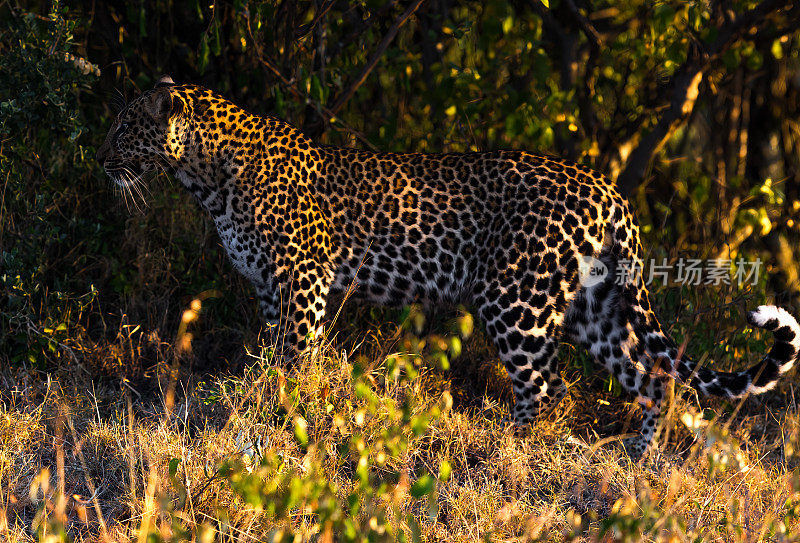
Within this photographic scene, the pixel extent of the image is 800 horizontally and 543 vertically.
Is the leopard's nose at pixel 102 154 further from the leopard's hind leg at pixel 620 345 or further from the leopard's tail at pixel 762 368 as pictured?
the leopard's tail at pixel 762 368

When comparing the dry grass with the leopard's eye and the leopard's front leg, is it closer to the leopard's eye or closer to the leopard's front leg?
the leopard's front leg

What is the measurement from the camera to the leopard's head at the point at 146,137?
16.6 ft

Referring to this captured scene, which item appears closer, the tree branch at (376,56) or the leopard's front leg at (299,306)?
the leopard's front leg at (299,306)

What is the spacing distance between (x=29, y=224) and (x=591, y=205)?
340 centimetres

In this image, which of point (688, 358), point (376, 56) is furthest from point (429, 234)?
point (688, 358)

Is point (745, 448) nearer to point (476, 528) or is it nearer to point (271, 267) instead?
point (476, 528)

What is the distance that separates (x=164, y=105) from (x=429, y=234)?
1660 millimetres

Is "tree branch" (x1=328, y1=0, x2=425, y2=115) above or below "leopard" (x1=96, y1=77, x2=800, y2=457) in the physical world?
above

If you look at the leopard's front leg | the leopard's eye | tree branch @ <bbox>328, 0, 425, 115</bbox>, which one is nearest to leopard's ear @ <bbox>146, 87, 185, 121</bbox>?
the leopard's eye

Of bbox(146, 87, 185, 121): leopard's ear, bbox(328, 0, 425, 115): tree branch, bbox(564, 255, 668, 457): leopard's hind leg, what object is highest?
bbox(328, 0, 425, 115): tree branch

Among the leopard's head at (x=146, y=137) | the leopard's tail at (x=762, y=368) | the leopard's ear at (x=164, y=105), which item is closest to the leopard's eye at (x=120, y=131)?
the leopard's head at (x=146, y=137)

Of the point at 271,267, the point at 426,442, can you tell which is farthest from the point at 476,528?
the point at 271,267

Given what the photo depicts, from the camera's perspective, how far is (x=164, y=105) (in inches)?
199

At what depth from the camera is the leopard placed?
4.91m
